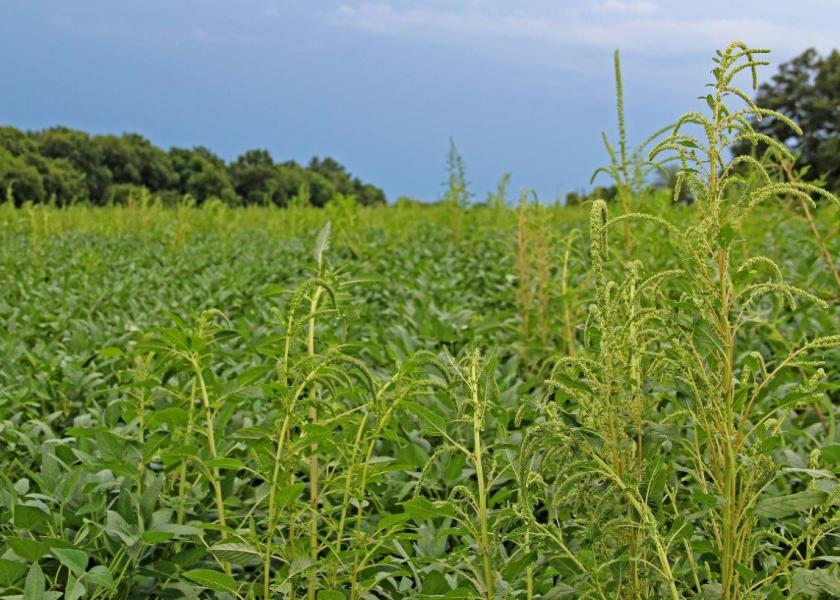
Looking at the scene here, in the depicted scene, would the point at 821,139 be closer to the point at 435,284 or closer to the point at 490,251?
the point at 490,251

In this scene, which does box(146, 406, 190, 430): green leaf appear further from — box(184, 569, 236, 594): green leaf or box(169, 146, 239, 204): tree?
box(169, 146, 239, 204): tree

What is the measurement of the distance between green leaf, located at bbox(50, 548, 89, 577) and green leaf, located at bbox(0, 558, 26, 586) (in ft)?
0.38

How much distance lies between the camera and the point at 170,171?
3797 cm

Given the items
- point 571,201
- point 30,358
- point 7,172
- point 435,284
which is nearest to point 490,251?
point 435,284

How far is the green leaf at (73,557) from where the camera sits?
5.20 feet

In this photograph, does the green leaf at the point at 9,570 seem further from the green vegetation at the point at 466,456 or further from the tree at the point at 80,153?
the tree at the point at 80,153

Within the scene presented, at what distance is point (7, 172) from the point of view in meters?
26.7

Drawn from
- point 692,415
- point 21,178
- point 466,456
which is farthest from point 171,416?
point 21,178

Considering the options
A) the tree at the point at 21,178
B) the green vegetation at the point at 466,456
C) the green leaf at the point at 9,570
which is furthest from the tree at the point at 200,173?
the green leaf at the point at 9,570

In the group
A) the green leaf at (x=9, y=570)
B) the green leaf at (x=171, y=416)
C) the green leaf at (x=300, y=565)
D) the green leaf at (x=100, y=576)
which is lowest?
the green leaf at (x=9, y=570)

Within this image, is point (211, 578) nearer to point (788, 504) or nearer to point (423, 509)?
point (423, 509)

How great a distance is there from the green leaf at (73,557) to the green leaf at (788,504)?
1.30 metres

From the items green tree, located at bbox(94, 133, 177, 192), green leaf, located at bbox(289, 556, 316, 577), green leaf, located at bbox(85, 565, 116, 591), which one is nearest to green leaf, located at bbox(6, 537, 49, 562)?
green leaf, located at bbox(85, 565, 116, 591)

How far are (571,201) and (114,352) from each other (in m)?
17.1
